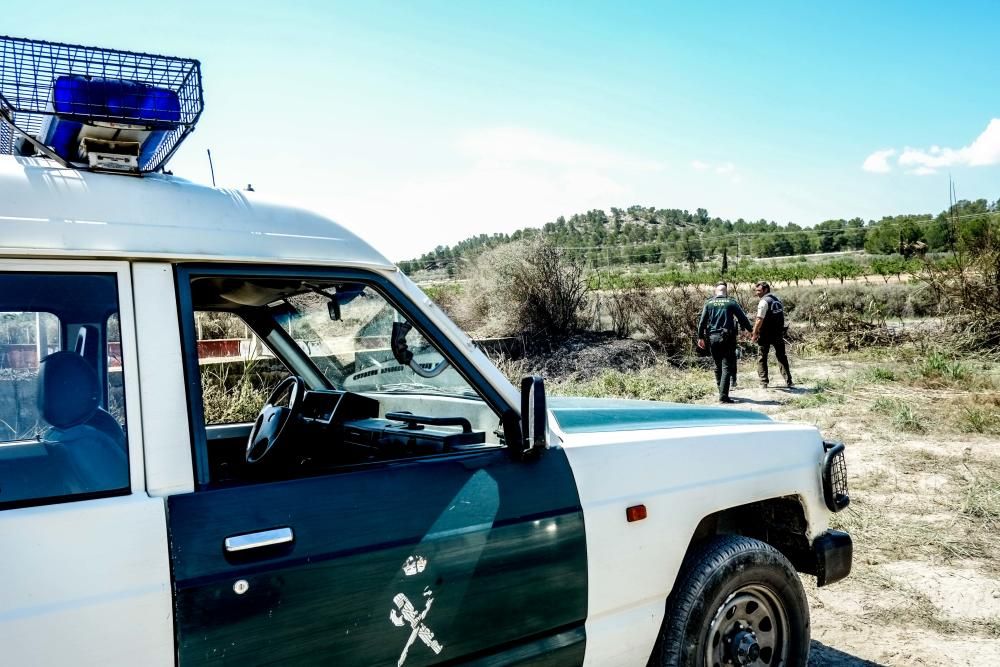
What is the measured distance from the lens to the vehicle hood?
289cm

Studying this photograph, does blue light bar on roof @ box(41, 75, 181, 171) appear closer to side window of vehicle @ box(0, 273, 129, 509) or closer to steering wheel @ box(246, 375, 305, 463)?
side window of vehicle @ box(0, 273, 129, 509)

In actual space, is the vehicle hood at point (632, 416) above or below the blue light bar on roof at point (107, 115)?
below

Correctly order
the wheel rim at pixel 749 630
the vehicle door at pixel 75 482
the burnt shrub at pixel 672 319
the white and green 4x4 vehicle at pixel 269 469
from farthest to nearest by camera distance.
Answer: the burnt shrub at pixel 672 319 < the wheel rim at pixel 749 630 < the white and green 4x4 vehicle at pixel 269 469 < the vehicle door at pixel 75 482

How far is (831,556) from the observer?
334 cm

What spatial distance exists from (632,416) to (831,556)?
1130 millimetres

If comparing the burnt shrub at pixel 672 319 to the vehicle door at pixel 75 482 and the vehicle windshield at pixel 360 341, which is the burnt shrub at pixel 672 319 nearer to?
the vehicle windshield at pixel 360 341

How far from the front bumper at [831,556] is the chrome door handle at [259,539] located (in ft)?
7.91

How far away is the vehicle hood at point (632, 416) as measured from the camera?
2894 mm

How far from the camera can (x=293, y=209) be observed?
225 centimetres

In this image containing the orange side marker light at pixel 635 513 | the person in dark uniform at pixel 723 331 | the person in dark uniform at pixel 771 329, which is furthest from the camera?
the person in dark uniform at pixel 771 329

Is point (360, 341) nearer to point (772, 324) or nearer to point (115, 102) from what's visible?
point (115, 102)

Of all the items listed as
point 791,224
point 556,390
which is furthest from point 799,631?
point 791,224

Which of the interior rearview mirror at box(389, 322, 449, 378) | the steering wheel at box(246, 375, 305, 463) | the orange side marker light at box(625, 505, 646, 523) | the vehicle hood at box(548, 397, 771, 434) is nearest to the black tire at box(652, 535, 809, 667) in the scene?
the orange side marker light at box(625, 505, 646, 523)

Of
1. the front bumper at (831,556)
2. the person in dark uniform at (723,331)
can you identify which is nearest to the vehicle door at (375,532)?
the front bumper at (831,556)
